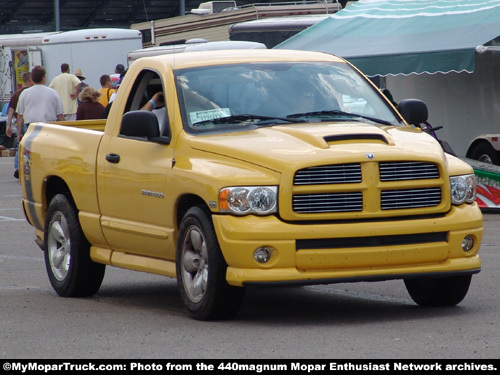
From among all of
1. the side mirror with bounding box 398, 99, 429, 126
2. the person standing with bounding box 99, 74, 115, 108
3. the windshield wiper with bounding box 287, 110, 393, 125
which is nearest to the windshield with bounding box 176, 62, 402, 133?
the windshield wiper with bounding box 287, 110, 393, 125

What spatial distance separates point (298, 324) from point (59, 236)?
295cm

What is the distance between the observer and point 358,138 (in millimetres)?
8078

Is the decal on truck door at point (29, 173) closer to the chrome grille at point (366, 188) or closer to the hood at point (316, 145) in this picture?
the hood at point (316, 145)

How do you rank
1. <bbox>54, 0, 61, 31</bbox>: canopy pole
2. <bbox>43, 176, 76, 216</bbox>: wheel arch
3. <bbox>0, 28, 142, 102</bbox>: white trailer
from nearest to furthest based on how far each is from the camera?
<bbox>43, 176, 76, 216</bbox>: wheel arch < <bbox>0, 28, 142, 102</bbox>: white trailer < <bbox>54, 0, 61, 31</bbox>: canopy pole

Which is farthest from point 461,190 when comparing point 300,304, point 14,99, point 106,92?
point 14,99

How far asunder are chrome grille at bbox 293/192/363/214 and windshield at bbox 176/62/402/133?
104 centimetres

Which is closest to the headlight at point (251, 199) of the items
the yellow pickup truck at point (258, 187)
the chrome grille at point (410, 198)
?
the yellow pickup truck at point (258, 187)

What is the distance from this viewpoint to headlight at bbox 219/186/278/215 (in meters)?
7.66

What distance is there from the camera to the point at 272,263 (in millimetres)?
7664

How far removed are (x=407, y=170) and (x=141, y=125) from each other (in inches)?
76.9

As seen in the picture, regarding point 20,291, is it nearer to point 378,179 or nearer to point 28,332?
point 28,332

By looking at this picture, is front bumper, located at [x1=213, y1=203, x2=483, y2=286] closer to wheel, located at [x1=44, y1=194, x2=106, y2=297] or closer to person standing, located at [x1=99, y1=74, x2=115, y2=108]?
wheel, located at [x1=44, y1=194, x2=106, y2=297]

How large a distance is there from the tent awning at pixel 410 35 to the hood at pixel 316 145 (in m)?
8.40
